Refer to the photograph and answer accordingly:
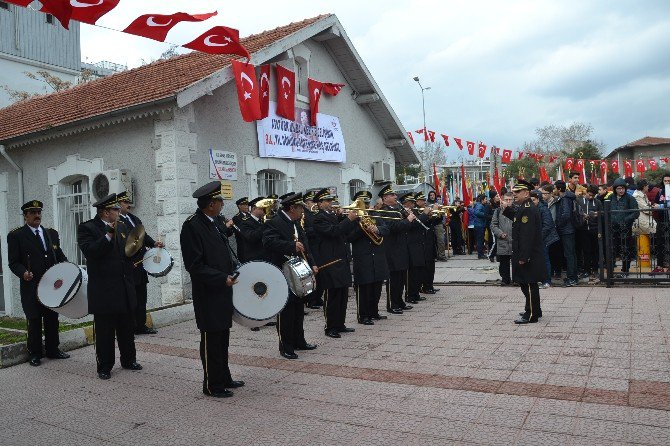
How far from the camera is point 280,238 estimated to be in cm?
671

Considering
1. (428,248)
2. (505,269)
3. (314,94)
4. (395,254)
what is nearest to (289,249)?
(395,254)

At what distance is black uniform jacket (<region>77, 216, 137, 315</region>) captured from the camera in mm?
6281

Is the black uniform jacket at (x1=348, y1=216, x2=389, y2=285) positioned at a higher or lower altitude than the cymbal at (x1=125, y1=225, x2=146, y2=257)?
lower

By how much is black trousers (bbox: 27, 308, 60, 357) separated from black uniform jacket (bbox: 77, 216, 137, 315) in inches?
47.0

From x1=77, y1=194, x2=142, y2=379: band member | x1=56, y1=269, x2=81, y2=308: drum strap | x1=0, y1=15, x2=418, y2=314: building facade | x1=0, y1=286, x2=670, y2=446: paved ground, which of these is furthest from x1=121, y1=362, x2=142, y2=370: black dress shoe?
x1=0, y1=15, x2=418, y2=314: building facade

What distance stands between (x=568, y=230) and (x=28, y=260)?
935 cm

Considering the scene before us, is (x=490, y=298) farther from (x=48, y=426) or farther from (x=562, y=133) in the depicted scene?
(x=562, y=133)

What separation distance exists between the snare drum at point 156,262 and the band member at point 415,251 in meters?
4.07

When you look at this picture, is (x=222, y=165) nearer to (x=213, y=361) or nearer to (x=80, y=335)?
(x=80, y=335)

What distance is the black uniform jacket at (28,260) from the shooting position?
278 inches

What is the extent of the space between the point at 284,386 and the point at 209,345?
0.84 metres

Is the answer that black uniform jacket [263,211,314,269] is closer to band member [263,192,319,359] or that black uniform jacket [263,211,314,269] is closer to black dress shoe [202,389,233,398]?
band member [263,192,319,359]

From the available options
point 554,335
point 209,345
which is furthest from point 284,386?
point 554,335

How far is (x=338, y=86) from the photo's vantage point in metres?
14.4
